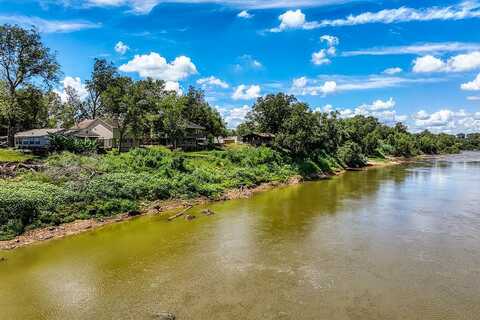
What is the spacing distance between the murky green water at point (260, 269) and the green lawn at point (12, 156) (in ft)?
59.0

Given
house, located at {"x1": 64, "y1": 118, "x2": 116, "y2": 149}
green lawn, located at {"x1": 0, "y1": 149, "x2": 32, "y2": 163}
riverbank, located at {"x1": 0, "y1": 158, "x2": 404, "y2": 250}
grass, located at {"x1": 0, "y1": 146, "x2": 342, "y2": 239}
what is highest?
house, located at {"x1": 64, "y1": 118, "x2": 116, "y2": 149}

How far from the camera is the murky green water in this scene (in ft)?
50.3

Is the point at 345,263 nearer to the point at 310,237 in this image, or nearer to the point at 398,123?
the point at 310,237

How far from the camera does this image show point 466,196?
41.0 metres

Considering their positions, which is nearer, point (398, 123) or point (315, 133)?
point (315, 133)

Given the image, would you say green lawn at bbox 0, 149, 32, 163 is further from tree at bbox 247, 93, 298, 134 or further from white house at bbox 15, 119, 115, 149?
tree at bbox 247, 93, 298, 134

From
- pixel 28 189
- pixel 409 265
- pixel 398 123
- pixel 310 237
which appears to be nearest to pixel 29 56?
pixel 28 189

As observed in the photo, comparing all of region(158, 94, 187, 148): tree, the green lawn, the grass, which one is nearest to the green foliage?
the grass

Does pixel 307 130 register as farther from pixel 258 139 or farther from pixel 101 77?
pixel 101 77

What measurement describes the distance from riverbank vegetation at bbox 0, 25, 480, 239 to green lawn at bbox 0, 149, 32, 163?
0.09m

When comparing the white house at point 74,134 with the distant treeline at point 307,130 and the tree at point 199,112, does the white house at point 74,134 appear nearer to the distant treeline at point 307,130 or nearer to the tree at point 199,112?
the tree at point 199,112

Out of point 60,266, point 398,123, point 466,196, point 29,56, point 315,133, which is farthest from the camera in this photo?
point 398,123

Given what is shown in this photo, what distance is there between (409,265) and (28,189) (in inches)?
1100

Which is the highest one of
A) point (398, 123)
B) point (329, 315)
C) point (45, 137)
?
point (398, 123)
